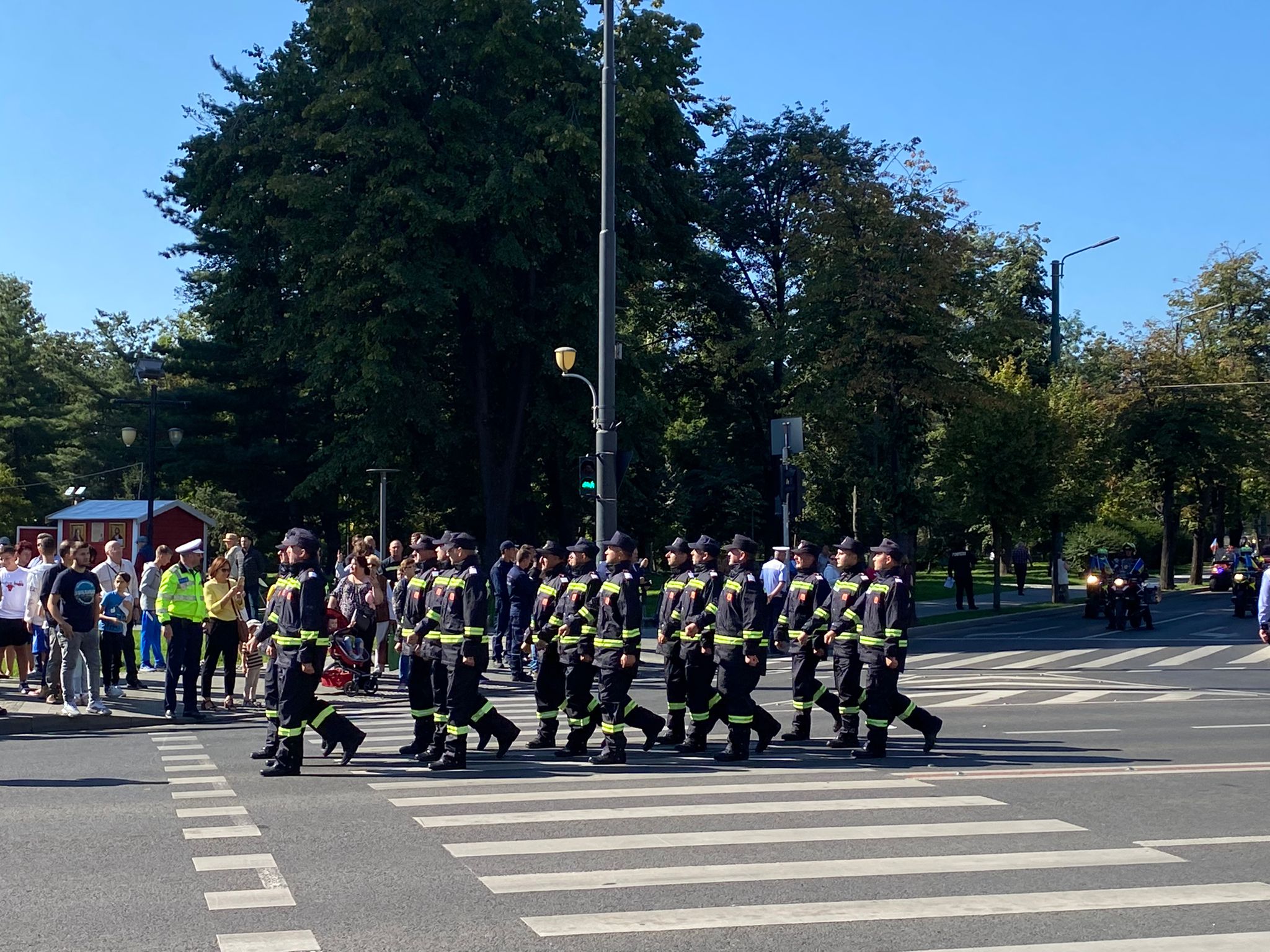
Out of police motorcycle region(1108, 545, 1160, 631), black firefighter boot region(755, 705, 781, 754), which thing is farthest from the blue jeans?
police motorcycle region(1108, 545, 1160, 631)

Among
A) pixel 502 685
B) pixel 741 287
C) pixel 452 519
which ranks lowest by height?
pixel 502 685

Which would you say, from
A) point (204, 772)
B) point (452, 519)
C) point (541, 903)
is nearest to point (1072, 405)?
point (452, 519)

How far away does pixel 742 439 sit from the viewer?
5056 cm

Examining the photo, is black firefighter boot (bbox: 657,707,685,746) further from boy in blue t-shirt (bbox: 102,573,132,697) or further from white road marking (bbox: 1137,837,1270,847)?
boy in blue t-shirt (bbox: 102,573,132,697)

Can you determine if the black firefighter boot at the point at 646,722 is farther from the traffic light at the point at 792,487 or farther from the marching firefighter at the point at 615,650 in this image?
the traffic light at the point at 792,487

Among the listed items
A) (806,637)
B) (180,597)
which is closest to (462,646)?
(806,637)

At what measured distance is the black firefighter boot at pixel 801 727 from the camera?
45.2 feet

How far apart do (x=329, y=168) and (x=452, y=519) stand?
13.5 m

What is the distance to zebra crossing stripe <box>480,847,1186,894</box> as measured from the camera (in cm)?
764

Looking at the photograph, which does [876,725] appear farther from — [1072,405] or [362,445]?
[1072,405]

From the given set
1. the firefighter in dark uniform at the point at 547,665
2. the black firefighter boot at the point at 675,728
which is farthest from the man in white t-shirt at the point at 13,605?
the black firefighter boot at the point at 675,728

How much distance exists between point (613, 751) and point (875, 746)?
2387mm

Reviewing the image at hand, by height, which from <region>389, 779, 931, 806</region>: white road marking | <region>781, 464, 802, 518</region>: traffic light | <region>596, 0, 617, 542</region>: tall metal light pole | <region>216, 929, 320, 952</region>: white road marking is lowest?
<region>389, 779, 931, 806</region>: white road marking

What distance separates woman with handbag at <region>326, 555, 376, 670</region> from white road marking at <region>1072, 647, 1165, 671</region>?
37.1ft
